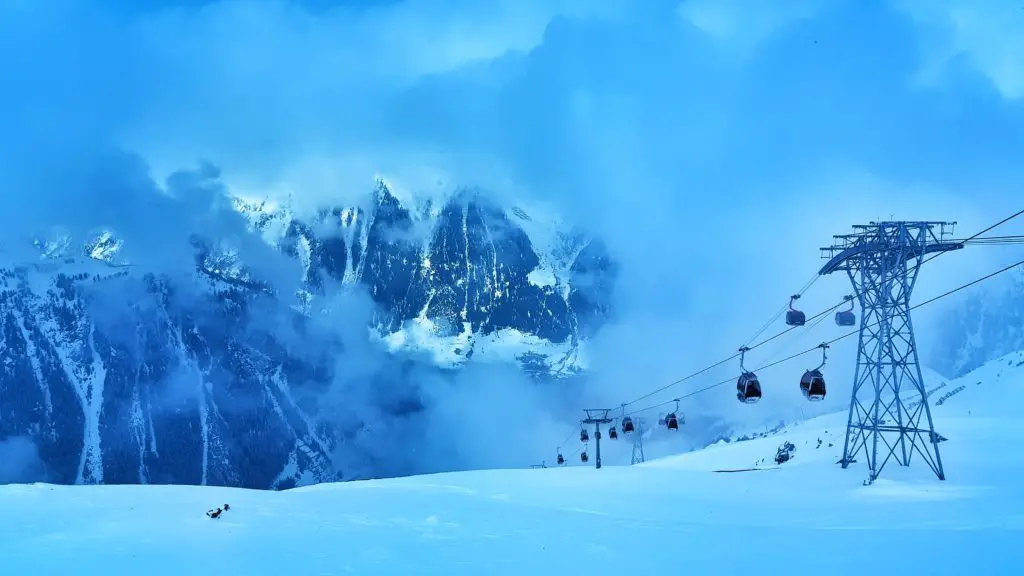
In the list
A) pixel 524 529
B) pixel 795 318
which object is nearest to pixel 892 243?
pixel 795 318

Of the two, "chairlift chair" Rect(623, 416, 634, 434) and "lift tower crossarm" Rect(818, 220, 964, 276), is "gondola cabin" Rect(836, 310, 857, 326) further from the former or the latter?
"chairlift chair" Rect(623, 416, 634, 434)

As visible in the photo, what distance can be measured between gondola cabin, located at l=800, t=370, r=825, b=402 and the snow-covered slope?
158 inches

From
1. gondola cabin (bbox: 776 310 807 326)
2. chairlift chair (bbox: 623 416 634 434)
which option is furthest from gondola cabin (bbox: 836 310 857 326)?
chairlift chair (bbox: 623 416 634 434)

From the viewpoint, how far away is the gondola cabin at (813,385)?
3062cm

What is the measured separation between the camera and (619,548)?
13734 mm

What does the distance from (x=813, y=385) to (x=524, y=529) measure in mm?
20095

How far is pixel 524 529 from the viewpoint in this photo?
16.2 m

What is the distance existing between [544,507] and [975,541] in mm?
11589

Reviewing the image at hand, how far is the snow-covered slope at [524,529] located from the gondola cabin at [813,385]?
400cm

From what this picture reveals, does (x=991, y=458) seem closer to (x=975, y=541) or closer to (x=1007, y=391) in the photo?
(x=975, y=541)

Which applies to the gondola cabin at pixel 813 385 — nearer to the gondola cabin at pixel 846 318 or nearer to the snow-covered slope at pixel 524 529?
the snow-covered slope at pixel 524 529

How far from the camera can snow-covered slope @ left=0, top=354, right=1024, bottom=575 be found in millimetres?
12008

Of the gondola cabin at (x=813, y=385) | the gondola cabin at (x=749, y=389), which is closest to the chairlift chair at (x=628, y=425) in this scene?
the gondola cabin at (x=749, y=389)

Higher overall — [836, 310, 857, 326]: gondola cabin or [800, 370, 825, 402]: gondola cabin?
[836, 310, 857, 326]: gondola cabin
